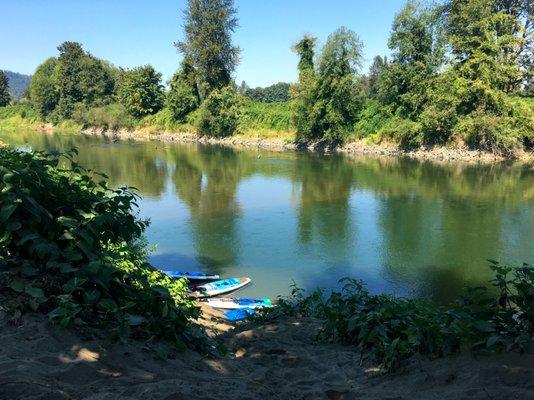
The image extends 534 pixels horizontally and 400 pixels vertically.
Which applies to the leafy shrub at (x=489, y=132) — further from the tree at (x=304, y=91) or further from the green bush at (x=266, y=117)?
the green bush at (x=266, y=117)

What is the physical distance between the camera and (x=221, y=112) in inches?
2430

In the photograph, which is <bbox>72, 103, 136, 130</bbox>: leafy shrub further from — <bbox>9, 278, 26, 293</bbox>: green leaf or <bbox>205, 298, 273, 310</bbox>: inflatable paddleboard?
<bbox>9, 278, 26, 293</bbox>: green leaf

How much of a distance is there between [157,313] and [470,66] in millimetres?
42729

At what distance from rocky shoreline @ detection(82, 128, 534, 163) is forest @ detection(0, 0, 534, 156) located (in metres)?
0.75

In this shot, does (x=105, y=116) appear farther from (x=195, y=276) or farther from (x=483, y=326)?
(x=483, y=326)

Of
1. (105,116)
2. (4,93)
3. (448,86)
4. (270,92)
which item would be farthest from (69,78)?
(448,86)

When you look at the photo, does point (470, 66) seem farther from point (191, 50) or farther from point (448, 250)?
point (191, 50)

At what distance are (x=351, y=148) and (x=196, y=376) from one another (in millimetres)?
47837

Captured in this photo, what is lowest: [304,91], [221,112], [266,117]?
[266,117]

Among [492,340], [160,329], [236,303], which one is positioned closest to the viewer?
[492,340]

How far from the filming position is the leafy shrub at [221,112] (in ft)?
203

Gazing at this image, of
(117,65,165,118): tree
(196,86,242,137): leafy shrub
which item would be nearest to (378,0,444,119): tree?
(196,86,242,137): leafy shrub

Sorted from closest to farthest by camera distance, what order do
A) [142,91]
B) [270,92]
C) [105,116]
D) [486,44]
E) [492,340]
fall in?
[492,340]
[486,44]
[142,91]
[105,116]
[270,92]

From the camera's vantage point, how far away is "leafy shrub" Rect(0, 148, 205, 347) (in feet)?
11.5
